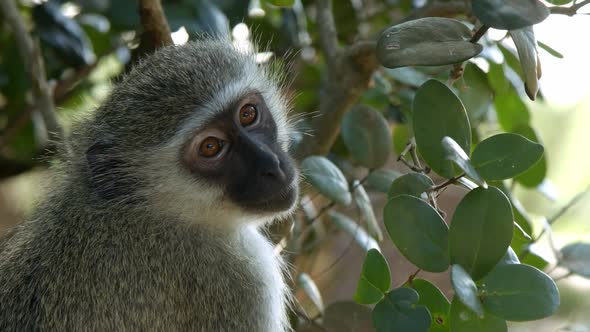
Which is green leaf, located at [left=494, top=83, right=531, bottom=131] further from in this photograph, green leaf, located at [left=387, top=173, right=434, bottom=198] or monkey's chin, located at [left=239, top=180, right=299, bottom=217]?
green leaf, located at [left=387, top=173, right=434, bottom=198]

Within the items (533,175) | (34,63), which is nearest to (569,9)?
(533,175)

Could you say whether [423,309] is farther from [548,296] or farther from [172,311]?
[172,311]

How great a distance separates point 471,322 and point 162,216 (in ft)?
3.93

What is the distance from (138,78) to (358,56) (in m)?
0.87

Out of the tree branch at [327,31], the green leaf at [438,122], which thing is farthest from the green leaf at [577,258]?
the tree branch at [327,31]

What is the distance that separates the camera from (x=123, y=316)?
2.22m

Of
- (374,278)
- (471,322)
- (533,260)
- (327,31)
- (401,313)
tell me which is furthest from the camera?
(327,31)

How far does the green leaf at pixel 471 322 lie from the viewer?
168cm

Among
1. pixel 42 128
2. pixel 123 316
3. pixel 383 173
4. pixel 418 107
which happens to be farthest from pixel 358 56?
pixel 42 128

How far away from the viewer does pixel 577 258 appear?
7.16ft

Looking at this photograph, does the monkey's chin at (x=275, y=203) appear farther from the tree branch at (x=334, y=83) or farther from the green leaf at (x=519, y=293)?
the green leaf at (x=519, y=293)

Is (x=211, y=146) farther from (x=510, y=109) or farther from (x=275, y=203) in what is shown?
(x=510, y=109)

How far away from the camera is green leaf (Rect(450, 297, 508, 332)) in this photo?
5.51ft

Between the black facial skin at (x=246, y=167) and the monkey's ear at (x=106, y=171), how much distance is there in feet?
0.75
